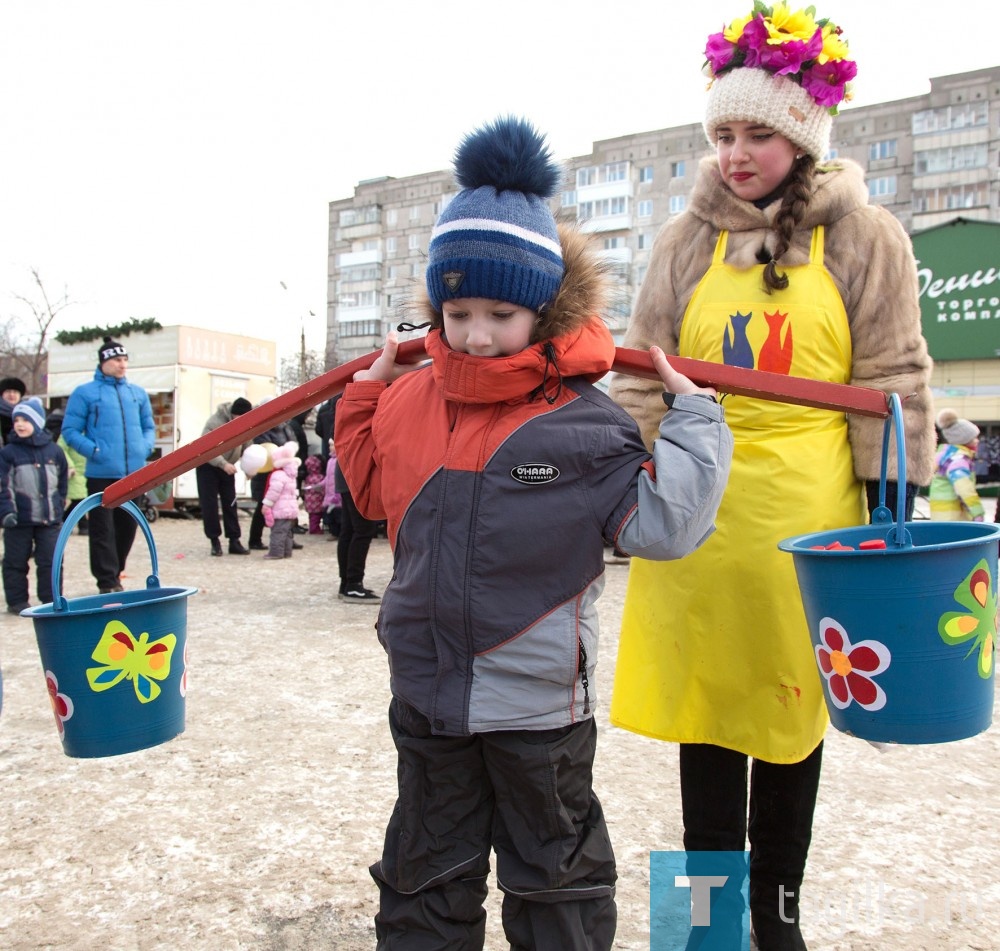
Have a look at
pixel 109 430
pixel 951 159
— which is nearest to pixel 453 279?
pixel 109 430

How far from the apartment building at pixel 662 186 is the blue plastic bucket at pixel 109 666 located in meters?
34.2

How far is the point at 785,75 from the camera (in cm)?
200

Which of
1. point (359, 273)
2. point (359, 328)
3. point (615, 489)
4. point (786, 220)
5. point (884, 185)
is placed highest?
point (884, 185)

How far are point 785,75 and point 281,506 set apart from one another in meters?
7.97

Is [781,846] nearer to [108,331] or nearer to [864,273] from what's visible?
[864,273]

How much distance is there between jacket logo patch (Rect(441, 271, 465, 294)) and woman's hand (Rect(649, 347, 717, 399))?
0.40 meters

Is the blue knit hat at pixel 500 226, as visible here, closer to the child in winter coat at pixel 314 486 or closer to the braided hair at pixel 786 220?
the braided hair at pixel 786 220

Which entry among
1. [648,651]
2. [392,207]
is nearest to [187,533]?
[648,651]

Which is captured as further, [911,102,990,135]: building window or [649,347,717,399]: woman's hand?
[911,102,990,135]: building window

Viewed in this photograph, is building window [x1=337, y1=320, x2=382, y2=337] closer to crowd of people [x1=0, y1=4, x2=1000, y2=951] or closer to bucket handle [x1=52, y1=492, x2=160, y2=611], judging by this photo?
bucket handle [x1=52, y1=492, x2=160, y2=611]

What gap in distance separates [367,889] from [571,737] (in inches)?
38.7

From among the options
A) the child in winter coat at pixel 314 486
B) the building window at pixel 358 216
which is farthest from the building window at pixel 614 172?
the child in winter coat at pixel 314 486

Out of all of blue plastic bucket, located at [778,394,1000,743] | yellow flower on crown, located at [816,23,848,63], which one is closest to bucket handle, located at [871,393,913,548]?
blue plastic bucket, located at [778,394,1000,743]

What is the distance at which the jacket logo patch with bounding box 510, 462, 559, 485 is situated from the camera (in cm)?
163
